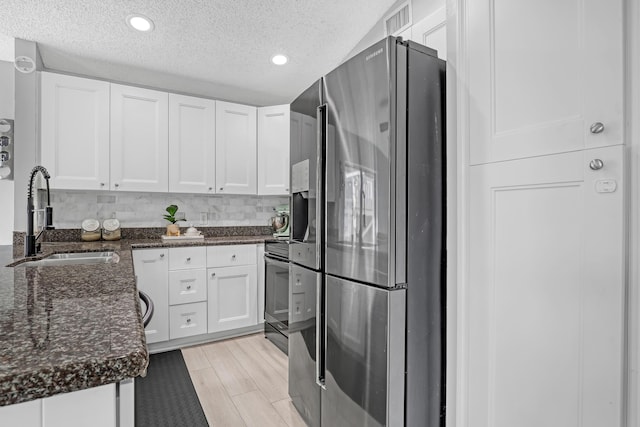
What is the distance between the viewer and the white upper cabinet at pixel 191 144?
303cm

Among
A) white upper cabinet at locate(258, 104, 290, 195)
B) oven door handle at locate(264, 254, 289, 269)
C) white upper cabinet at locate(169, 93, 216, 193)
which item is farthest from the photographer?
white upper cabinet at locate(258, 104, 290, 195)

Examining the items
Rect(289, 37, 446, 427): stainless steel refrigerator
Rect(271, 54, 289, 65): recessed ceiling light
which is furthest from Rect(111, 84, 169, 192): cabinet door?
Rect(289, 37, 446, 427): stainless steel refrigerator

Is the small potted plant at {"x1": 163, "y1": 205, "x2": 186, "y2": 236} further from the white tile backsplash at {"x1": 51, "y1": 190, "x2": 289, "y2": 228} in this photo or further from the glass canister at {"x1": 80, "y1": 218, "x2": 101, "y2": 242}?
the glass canister at {"x1": 80, "y1": 218, "x2": 101, "y2": 242}

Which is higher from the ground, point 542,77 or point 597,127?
point 542,77

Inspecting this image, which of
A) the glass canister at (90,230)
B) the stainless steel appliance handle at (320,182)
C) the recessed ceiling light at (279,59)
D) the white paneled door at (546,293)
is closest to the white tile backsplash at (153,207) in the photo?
the glass canister at (90,230)

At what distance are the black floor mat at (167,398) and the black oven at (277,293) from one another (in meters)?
0.77

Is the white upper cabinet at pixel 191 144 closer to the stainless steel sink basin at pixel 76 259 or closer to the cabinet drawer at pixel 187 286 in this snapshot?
the cabinet drawer at pixel 187 286

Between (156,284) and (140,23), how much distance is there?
2002 mm

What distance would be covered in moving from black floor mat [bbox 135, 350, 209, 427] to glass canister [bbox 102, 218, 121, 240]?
117 cm

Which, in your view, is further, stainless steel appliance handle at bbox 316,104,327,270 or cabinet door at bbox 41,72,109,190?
cabinet door at bbox 41,72,109,190

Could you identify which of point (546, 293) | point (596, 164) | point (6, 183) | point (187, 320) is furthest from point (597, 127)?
point (6, 183)

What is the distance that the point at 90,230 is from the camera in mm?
2809

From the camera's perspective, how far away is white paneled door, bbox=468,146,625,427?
804mm

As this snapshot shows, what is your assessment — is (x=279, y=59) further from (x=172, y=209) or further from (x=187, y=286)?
(x=187, y=286)
